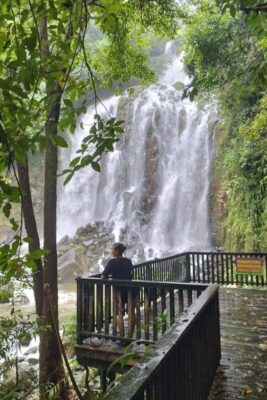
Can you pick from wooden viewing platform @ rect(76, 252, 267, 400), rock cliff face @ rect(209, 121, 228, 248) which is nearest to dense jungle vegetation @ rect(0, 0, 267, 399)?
rock cliff face @ rect(209, 121, 228, 248)

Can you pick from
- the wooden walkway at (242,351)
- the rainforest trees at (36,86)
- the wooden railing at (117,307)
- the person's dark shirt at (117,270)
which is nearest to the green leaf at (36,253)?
the rainforest trees at (36,86)

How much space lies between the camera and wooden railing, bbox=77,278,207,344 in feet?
16.0

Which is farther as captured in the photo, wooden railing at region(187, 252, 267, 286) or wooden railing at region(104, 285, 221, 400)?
wooden railing at region(187, 252, 267, 286)

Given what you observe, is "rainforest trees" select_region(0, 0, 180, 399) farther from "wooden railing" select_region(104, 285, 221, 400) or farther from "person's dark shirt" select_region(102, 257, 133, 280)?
"person's dark shirt" select_region(102, 257, 133, 280)

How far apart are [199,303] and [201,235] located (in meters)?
16.3

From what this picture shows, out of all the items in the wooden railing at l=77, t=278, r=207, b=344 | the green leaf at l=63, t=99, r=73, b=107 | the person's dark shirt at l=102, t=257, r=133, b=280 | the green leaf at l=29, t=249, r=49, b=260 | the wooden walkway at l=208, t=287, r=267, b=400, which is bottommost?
the wooden walkway at l=208, t=287, r=267, b=400

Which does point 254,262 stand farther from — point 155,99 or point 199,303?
point 155,99

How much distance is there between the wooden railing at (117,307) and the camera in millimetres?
4879

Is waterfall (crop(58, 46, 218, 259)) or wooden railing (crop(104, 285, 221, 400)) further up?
waterfall (crop(58, 46, 218, 259))

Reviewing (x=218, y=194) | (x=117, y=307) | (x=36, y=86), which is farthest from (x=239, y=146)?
(x=36, y=86)

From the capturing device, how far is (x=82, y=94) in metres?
2.39

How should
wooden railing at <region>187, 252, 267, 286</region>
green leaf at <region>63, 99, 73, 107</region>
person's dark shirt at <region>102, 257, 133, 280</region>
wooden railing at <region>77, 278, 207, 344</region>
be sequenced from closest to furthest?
green leaf at <region>63, 99, 73, 107</region>, wooden railing at <region>77, 278, 207, 344</region>, person's dark shirt at <region>102, 257, 133, 280</region>, wooden railing at <region>187, 252, 267, 286</region>

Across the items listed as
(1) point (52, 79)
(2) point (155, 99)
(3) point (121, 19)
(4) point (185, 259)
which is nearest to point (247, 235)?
(4) point (185, 259)

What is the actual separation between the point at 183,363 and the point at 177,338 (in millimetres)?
317
